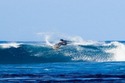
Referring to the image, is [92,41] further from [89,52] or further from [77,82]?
[77,82]

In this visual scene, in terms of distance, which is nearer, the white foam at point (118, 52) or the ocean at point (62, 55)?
the ocean at point (62, 55)

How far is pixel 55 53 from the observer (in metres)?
90.6

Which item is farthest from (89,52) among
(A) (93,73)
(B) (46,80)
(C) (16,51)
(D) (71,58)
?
(B) (46,80)

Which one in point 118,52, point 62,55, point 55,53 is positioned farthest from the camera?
point 118,52

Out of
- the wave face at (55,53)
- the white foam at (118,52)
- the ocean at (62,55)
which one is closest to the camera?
the ocean at (62,55)

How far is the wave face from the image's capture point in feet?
285

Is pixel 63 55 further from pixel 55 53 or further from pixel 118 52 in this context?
pixel 118 52

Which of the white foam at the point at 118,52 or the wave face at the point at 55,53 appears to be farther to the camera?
the white foam at the point at 118,52

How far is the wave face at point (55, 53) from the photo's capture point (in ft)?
285

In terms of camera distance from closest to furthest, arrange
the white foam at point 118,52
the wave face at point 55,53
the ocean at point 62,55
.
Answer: the ocean at point 62,55 < the wave face at point 55,53 < the white foam at point 118,52

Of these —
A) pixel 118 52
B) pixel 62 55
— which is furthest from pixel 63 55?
pixel 118 52

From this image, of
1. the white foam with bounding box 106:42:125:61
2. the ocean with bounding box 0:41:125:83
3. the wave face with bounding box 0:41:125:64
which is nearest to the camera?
the ocean with bounding box 0:41:125:83

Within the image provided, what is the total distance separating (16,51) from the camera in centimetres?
8838

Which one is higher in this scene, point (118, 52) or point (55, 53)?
point (55, 53)
